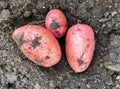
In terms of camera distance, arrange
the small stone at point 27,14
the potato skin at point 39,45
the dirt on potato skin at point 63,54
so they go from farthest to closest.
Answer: the small stone at point 27,14 → the dirt on potato skin at point 63,54 → the potato skin at point 39,45

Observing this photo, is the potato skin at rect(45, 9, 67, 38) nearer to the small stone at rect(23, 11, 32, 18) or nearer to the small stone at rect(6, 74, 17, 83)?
the small stone at rect(23, 11, 32, 18)

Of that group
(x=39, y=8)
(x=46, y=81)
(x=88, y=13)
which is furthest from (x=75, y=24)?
(x=46, y=81)

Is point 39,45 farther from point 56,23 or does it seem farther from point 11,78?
point 11,78

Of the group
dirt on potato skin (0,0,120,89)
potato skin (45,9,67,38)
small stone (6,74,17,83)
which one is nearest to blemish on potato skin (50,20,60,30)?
potato skin (45,9,67,38)

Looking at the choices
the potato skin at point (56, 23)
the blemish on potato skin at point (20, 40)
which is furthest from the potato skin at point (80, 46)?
the blemish on potato skin at point (20, 40)

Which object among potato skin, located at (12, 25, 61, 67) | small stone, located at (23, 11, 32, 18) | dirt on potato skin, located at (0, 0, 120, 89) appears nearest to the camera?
potato skin, located at (12, 25, 61, 67)

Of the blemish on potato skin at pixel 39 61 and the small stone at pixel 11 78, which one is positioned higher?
the blemish on potato skin at pixel 39 61

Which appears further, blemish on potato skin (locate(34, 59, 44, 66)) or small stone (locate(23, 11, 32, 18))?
small stone (locate(23, 11, 32, 18))

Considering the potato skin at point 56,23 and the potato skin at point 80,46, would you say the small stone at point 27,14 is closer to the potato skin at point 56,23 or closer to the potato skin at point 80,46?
the potato skin at point 56,23
